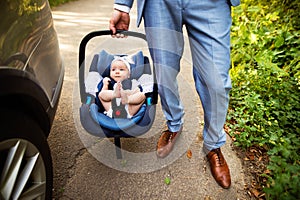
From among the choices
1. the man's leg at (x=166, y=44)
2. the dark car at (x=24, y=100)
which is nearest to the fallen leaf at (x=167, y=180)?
the man's leg at (x=166, y=44)

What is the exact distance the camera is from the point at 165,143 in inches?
93.7

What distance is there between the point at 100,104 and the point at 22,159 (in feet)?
2.63

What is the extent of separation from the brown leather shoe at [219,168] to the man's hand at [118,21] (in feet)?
3.90

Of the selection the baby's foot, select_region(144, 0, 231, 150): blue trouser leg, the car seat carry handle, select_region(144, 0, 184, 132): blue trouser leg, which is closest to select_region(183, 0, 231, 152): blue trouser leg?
select_region(144, 0, 231, 150): blue trouser leg

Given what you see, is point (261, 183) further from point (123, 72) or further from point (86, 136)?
point (86, 136)

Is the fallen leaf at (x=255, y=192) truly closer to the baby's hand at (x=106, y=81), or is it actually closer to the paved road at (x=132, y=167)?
the paved road at (x=132, y=167)

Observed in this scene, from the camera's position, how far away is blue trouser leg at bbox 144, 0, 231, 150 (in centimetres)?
170

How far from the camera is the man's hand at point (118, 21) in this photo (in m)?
1.90

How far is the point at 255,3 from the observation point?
4.65 meters

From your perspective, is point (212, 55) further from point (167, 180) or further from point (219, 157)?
point (167, 180)

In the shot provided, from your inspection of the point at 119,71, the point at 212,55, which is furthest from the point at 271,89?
the point at 119,71

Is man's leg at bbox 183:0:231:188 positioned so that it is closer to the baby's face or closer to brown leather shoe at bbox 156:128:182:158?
brown leather shoe at bbox 156:128:182:158

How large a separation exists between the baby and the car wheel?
2.05 feet

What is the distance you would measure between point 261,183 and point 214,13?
1327mm
